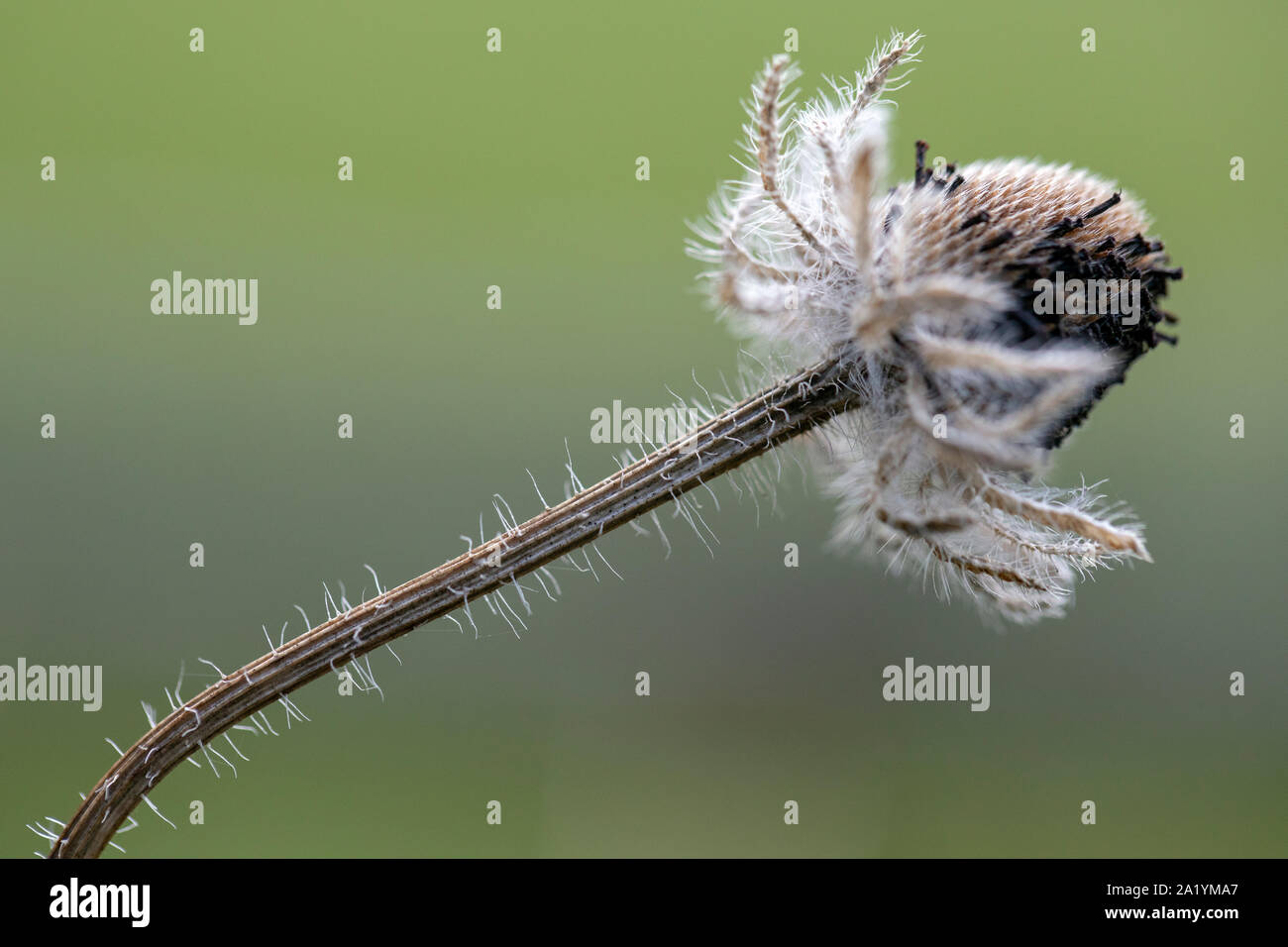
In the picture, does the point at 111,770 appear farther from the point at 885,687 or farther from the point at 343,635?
the point at 885,687

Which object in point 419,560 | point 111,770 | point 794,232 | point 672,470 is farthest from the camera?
point 419,560

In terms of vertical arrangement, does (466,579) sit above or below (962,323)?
below

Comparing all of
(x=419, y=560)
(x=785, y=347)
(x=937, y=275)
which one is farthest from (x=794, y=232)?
(x=419, y=560)
